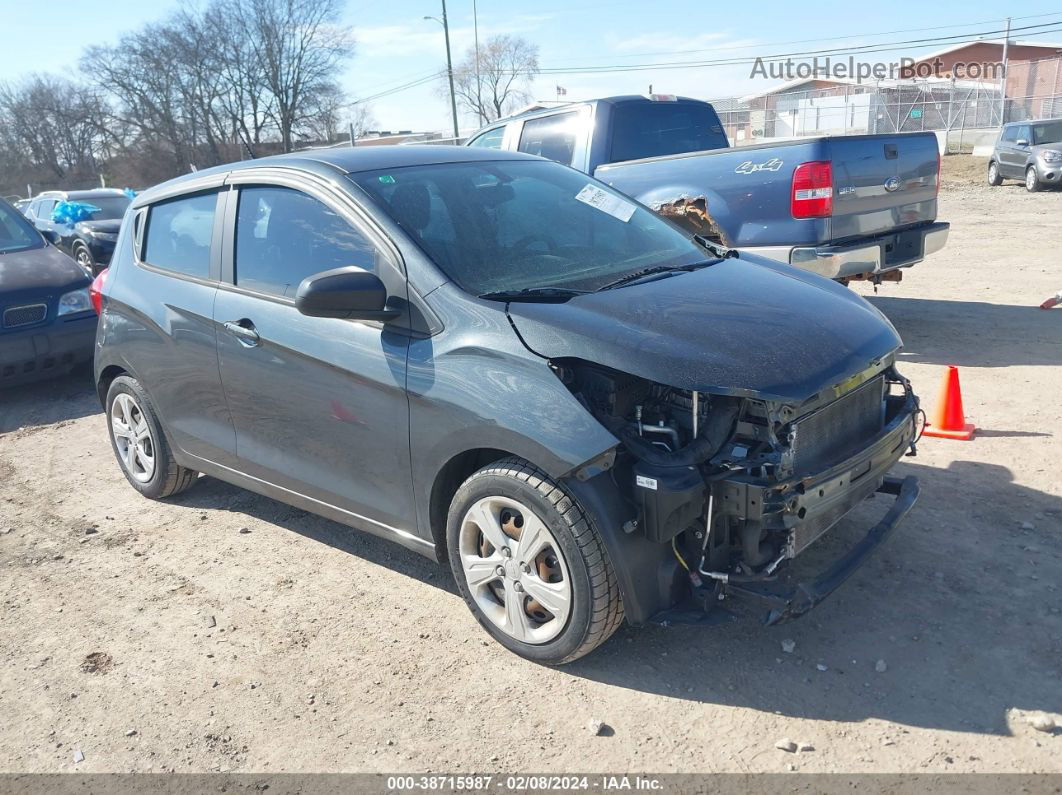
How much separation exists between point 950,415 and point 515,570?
3302 millimetres

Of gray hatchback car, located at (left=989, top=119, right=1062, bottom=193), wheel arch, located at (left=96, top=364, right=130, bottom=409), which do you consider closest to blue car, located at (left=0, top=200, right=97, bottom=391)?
wheel arch, located at (left=96, top=364, right=130, bottom=409)

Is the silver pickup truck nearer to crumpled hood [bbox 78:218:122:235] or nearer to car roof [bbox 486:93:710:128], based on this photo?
Result: car roof [bbox 486:93:710:128]

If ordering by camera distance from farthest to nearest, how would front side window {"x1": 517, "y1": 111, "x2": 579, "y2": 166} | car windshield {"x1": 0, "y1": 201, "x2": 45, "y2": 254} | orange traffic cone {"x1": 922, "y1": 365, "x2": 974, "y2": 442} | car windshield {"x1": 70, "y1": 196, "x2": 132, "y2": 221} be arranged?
1. car windshield {"x1": 70, "y1": 196, "x2": 132, "y2": 221}
2. front side window {"x1": 517, "y1": 111, "x2": 579, "y2": 166}
3. car windshield {"x1": 0, "y1": 201, "x2": 45, "y2": 254}
4. orange traffic cone {"x1": 922, "y1": 365, "x2": 974, "y2": 442}

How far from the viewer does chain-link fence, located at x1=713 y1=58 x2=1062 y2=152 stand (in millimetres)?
34219

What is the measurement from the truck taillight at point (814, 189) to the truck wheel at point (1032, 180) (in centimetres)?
1658

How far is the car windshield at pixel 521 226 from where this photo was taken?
3.60 meters

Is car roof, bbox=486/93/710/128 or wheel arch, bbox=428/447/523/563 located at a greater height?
car roof, bbox=486/93/710/128

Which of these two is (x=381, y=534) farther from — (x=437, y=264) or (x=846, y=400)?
(x=846, y=400)

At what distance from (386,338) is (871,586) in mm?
2268

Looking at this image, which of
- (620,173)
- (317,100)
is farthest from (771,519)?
(317,100)

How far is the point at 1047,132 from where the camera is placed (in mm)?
20500

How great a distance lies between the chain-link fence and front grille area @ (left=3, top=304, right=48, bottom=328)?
102 ft

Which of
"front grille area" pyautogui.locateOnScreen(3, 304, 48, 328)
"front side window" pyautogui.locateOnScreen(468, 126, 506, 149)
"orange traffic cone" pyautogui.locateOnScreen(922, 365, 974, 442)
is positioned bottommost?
"orange traffic cone" pyautogui.locateOnScreen(922, 365, 974, 442)

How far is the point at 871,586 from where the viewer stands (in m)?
3.73
